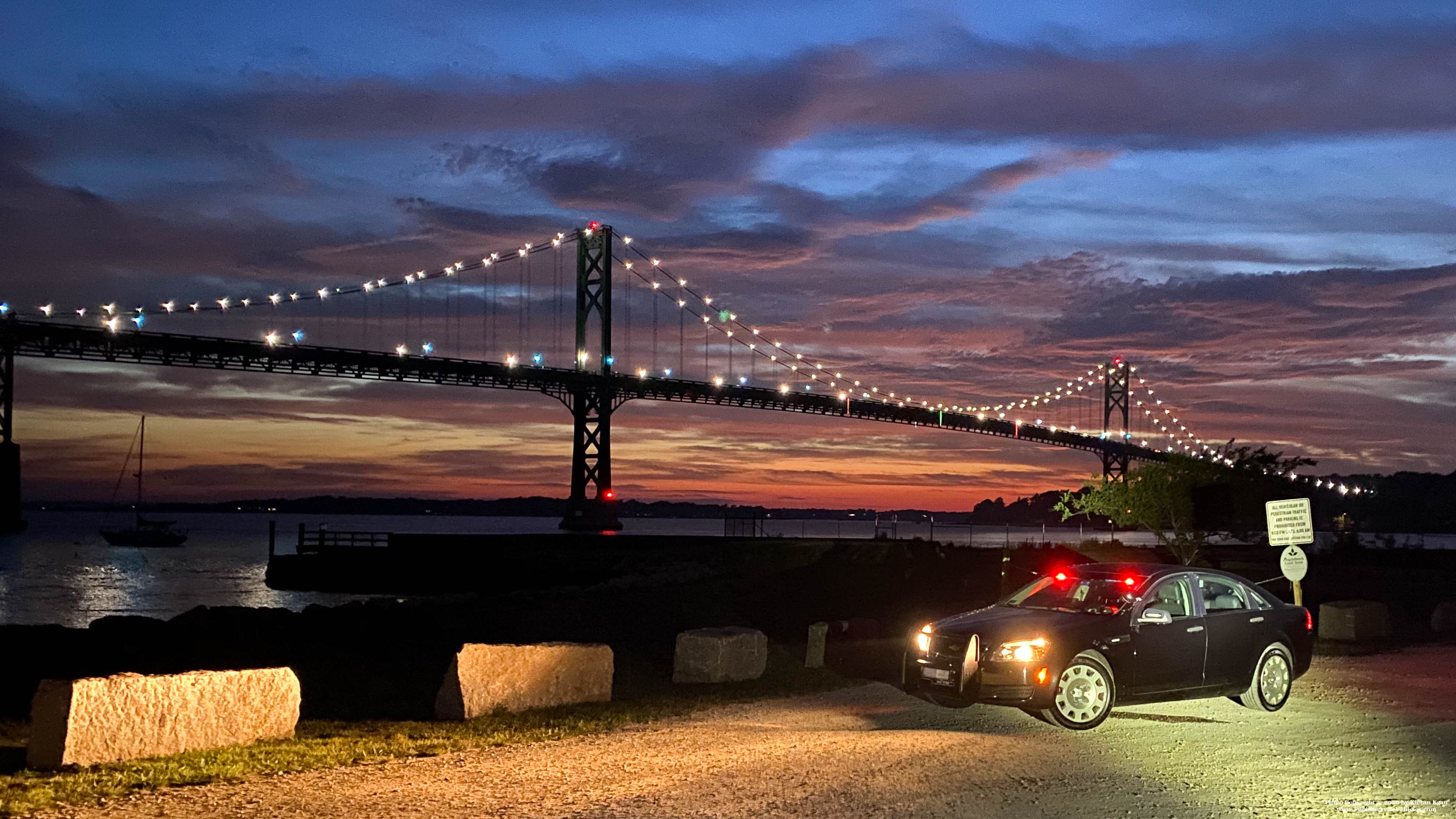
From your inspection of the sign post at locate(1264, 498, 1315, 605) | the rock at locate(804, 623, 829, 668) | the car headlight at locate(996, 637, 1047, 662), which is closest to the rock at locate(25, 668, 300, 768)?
the car headlight at locate(996, 637, 1047, 662)

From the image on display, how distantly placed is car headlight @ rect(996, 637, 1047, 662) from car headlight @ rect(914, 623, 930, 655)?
0.78 metres

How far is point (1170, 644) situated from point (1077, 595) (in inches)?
38.2

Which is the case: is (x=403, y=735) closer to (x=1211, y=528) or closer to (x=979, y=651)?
(x=979, y=651)

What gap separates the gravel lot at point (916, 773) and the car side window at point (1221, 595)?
97 centimetres

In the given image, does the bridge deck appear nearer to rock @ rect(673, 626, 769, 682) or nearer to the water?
the water

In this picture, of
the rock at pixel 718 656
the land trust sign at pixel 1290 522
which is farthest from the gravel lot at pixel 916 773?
the land trust sign at pixel 1290 522

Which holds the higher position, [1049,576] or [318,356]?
[318,356]

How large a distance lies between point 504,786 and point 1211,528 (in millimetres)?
26976

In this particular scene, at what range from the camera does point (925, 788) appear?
861 cm

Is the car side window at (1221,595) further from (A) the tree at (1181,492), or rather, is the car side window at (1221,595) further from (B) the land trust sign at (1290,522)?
(A) the tree at (1181,492)

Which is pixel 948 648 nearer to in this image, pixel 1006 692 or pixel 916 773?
pixel 1006 692

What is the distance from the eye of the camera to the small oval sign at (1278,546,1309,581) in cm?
1727

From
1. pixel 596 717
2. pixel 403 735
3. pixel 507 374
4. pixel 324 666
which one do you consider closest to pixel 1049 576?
pixel 596 717

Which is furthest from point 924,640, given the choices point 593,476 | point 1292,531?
point 593,476
